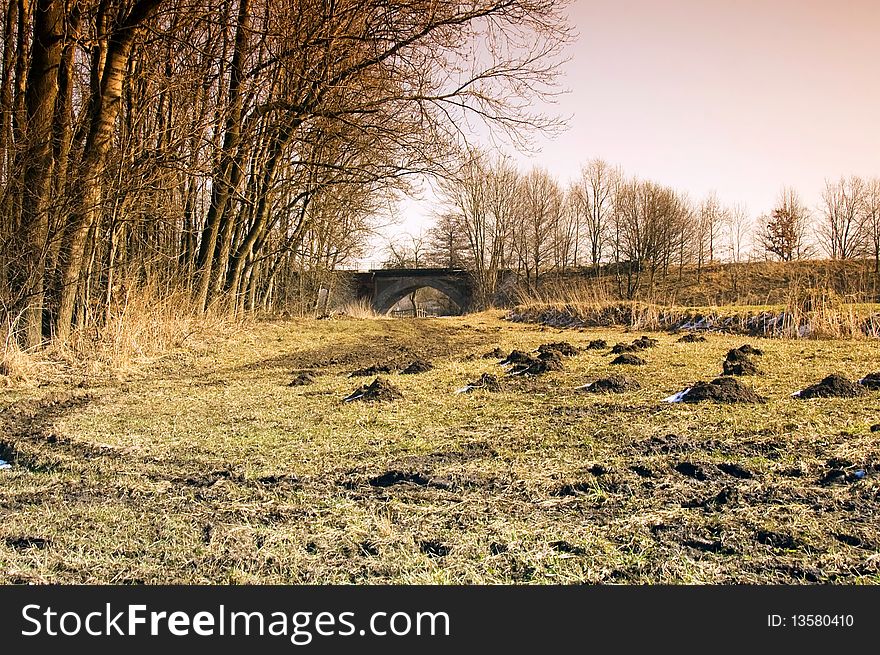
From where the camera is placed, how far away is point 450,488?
326 centimetres

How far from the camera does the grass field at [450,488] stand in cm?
237

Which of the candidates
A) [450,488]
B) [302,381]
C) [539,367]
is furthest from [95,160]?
[450,488]

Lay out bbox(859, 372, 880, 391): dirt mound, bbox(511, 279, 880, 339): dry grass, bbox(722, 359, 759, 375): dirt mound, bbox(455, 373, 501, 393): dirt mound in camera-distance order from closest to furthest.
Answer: bbox(859, 372, 880, 391): dirt mound < bbox(455, 373, 501, 393): dirt mound < bbox(722, 359, 759, 375): dirt mound < bbox(511, 279, 880, 339): dry grass

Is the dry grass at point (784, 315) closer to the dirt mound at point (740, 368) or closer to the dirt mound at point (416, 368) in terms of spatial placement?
the dirt mound at point (740, 368)

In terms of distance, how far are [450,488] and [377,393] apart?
2629 mm

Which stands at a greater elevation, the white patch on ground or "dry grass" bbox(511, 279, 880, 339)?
"dry grass" bbox(511, 279, 880, 339)

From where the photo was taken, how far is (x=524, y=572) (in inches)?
90.0

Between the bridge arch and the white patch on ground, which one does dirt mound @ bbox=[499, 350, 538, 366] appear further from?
the bridge arch

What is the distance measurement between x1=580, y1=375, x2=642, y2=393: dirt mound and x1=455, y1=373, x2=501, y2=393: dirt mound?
2.58 feet

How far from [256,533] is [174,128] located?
349 inches

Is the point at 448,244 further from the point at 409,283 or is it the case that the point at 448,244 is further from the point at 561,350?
the point at 561,350

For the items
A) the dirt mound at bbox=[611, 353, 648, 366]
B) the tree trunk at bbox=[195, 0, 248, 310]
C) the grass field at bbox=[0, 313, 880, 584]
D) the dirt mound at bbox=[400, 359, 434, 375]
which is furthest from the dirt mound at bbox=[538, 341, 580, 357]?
the tree trunk at bbox=[195, 0, 248, 310]

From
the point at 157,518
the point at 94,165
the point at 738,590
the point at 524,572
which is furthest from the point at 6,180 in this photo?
the point at 738,590

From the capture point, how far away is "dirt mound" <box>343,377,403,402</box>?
5.76 metres
